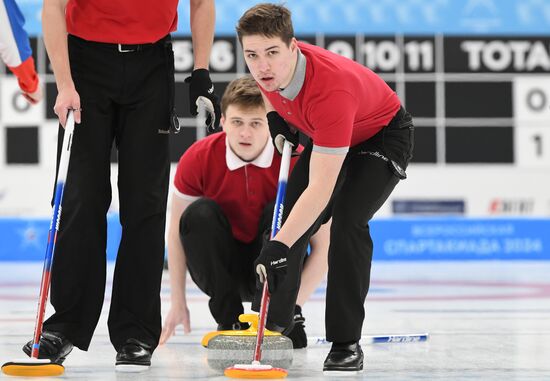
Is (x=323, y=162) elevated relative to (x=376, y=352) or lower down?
elevated

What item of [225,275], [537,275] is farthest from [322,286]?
[225,275]

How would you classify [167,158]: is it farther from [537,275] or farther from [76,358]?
[537,275]

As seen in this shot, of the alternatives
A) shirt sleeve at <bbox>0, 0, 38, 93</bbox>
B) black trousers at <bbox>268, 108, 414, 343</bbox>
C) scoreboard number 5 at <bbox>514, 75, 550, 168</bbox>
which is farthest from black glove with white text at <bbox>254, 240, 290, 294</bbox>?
scoreboard number 5 at <bbox>514, 75, 550, 168</bbox>

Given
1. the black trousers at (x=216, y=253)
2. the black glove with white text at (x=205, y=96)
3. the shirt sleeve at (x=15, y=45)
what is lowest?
the black trousers at (x=216, y=253)

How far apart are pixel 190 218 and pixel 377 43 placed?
678 centimetres

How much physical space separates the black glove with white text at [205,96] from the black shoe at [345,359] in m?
0.64

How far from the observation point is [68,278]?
261cm

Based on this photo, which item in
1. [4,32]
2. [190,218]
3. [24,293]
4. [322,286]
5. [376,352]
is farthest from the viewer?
[322,286]

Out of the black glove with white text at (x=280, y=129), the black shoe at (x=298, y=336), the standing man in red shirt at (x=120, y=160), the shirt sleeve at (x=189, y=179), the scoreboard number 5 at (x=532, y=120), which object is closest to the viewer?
the standing man in red shirt at (x=120, y=160)

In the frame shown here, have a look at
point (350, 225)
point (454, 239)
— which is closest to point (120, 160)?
point (350, 225)

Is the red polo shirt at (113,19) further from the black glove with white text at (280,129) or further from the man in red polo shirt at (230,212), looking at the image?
the man in red polo shirt at (230,212)

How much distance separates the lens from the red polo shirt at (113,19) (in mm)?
2611

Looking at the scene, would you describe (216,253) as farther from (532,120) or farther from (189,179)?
(532,120)

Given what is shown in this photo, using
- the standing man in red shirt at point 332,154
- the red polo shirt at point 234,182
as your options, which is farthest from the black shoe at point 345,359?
the red polo shirt at point 234,182
